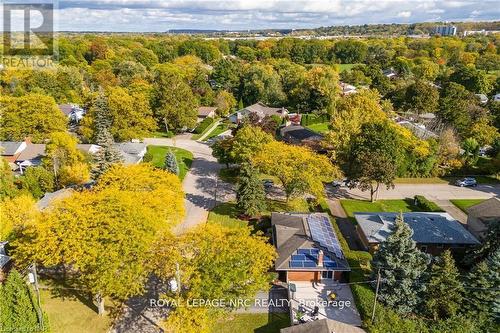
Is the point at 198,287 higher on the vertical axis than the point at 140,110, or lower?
lower

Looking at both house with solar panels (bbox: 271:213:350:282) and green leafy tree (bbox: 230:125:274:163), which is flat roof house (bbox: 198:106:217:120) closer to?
green leafy tree (bbox: 230:125:274:163)

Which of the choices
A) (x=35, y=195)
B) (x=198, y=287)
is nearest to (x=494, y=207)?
(x=198, y=287)

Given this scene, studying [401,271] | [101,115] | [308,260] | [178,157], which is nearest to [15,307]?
[308,260]

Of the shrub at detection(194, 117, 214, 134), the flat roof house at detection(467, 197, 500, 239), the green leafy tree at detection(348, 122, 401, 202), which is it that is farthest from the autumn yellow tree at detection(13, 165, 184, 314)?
the shrub at detection(194, 117, 214, 134)

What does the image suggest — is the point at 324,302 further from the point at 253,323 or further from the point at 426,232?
the point at 426,232

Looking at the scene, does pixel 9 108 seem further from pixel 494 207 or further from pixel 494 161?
pixel 494 161

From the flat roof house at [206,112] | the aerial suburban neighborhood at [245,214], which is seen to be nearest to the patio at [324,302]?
the aerial suburban neighborhood at [245,214]

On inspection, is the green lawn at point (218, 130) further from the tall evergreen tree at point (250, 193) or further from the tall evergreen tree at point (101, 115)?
the tall evergreen tree at point (250, 193)

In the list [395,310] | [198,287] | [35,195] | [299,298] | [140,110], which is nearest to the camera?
[198,287]
